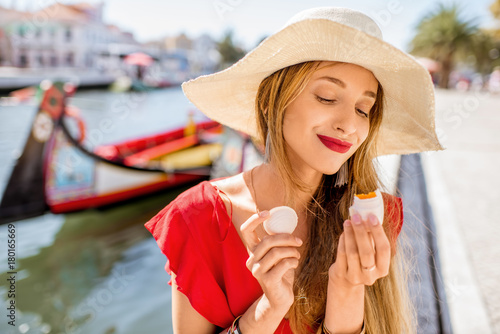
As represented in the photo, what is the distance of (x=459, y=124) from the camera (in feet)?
43.8

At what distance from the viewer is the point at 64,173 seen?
24.2ft

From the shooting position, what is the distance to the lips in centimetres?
125

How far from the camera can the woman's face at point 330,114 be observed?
124 cm

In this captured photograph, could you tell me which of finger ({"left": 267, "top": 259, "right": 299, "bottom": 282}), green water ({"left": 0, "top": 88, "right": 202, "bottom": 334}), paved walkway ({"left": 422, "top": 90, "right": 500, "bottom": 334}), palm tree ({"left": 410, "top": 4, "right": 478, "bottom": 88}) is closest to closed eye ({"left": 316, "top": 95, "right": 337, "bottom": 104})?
finger ({"left": 267, "top": 259, "right": 299, "bottom": 282})

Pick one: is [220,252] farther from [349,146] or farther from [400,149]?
[400,149]

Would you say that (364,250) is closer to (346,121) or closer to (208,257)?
(346,121)

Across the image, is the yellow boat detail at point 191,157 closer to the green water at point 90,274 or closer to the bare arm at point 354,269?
the green water at point 90,274

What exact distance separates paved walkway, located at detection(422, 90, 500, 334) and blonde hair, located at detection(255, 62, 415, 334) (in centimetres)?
165

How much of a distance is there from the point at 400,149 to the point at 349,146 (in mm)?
552

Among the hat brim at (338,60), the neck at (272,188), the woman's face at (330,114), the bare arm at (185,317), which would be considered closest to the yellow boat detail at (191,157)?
the hat brim at (338,60)

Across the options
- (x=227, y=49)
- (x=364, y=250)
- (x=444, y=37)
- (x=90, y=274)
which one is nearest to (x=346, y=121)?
(x=364, y=250)

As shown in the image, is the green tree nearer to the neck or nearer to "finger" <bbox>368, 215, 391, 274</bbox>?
the neck

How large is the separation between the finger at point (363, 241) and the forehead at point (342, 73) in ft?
1.64

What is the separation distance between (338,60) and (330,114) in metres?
0.19
